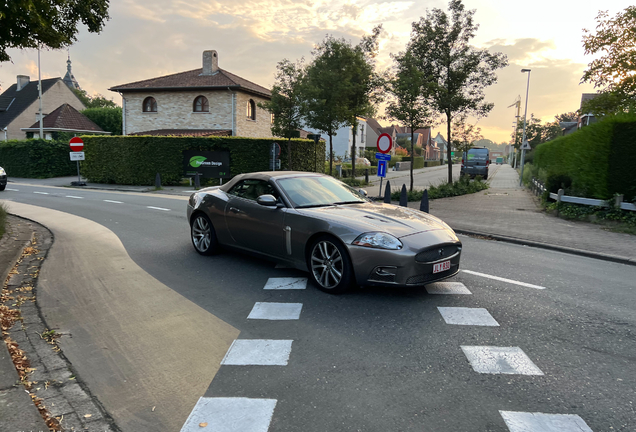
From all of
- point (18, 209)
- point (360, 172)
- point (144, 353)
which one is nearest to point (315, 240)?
point (144, 353)

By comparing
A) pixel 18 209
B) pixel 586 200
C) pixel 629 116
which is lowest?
pixel 18 209

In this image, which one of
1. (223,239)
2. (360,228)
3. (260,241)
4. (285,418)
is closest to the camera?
(285,418)

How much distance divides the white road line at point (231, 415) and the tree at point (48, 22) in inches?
258

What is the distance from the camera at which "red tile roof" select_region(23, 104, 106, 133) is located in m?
43.9

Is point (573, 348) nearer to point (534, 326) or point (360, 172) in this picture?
point (534, 326)

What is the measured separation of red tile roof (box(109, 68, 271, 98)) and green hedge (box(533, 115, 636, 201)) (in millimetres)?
23852

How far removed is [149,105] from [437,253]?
3413cm

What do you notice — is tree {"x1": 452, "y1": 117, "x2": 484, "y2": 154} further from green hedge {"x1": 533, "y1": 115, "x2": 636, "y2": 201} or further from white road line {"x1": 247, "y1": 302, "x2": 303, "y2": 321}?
white road line {"x1": 247, "y1": 302, "x2": 303, "y2": 321}

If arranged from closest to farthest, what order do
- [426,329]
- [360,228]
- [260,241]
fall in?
[426,329]
[360,228]
[260,241]

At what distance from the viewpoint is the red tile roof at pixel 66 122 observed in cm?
4394

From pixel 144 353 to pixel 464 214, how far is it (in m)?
11.4

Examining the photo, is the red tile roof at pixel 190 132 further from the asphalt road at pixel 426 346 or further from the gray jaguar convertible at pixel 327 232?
the asphalt road at pixel 426 346

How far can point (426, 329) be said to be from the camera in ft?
14.4

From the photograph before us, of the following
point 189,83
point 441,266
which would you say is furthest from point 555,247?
point 189,83
